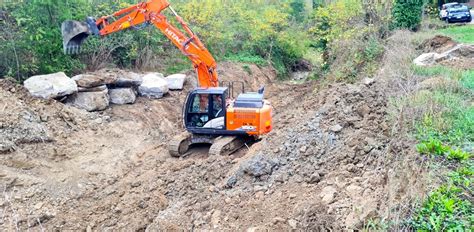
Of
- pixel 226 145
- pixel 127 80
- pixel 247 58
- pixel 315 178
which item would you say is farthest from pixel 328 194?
pixel 247 58

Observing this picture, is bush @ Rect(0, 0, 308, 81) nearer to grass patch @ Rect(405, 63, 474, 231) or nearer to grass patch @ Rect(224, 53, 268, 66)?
grass patch @ Rect(224, 53, 268, 66)

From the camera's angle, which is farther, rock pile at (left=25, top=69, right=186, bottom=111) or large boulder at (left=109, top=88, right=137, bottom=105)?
large boulder at (left=109, top=88, right=137, bottom=105)

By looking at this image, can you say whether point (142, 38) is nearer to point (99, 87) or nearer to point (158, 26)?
point (99, 87)

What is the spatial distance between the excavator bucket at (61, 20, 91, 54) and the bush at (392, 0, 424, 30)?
13.0 m

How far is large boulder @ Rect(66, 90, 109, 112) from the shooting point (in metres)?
12.0

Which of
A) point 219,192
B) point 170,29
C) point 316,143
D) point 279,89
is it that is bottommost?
point 279,89

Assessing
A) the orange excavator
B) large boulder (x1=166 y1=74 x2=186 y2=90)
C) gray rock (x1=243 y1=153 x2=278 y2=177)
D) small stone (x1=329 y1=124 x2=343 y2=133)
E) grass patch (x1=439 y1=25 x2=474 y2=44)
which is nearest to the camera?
gray rock (x1=243 y1=153 x2=278 y2=177)

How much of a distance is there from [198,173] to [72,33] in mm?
5076

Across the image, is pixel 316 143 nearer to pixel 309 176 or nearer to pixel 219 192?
pixel 309 176

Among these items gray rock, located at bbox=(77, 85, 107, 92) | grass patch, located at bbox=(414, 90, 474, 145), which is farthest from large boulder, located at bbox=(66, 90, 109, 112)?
grass patch, located at bbox=(414, 90, 474, 145)

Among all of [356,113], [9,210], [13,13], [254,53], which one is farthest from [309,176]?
A: [254,53]

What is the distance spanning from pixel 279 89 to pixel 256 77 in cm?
117

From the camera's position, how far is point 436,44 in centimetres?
1548

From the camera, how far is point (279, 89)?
1942 cm
